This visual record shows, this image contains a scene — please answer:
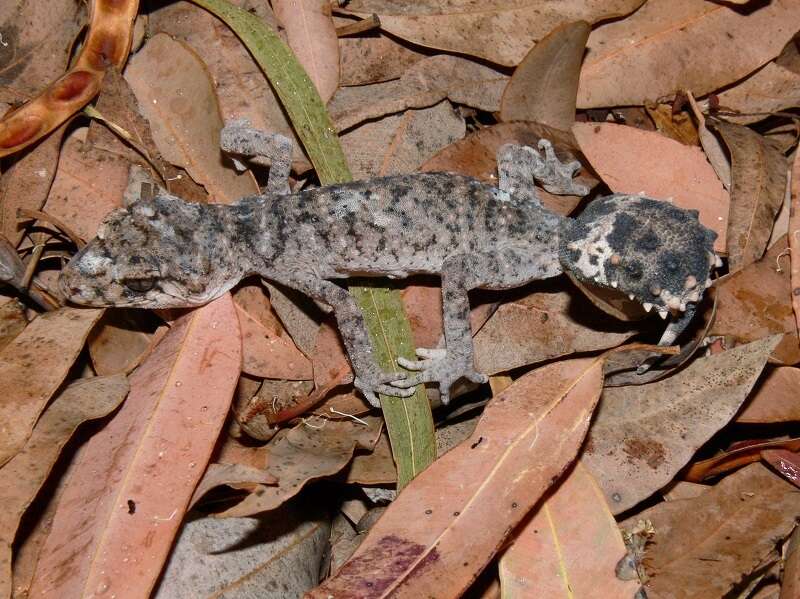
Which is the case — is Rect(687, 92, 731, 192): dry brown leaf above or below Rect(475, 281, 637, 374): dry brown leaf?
above

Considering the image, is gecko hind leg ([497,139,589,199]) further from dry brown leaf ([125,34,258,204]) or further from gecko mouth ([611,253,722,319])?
dry brown leaf ([125,34,258,204])

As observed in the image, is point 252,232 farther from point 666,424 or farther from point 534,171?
point 666,424

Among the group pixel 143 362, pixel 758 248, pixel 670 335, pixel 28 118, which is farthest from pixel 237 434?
pixel 758 248

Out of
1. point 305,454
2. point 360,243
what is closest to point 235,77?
point 360,243

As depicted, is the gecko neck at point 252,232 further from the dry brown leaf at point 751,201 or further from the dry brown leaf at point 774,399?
the dry brown leaf at point 774,399

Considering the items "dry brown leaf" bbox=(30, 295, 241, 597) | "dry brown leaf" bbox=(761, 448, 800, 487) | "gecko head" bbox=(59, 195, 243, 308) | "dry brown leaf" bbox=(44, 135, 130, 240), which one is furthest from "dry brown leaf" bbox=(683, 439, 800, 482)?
"dry brown leaf" bbox=(44, 135, 130, 240)

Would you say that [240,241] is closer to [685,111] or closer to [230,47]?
[230,47]
